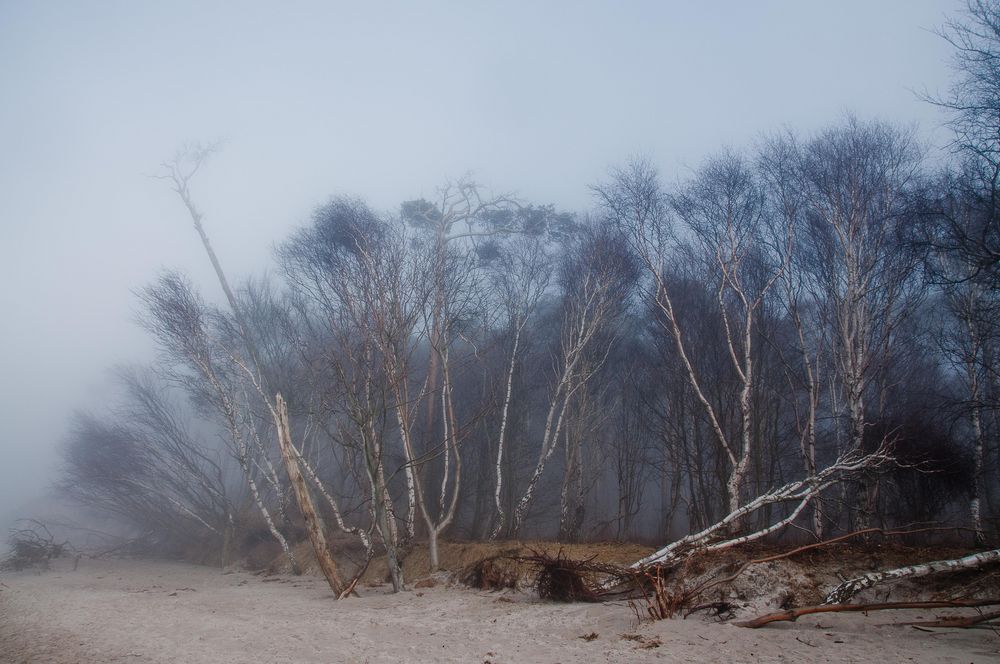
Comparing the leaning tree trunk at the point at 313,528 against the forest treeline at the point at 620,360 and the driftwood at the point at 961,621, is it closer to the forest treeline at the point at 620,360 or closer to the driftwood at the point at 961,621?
the forest treeline at the point at 620,360

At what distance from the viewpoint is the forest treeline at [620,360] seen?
39.3 feet

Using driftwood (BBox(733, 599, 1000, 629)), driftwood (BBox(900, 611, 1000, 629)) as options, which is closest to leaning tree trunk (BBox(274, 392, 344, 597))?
driftwood (BBox(733, 599, 1000, 629))

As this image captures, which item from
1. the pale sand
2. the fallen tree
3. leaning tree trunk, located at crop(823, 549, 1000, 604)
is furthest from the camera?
the fallen tree

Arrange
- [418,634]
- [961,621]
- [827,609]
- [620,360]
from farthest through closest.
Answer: [620,360]
[418,634]
[827,609]
[961,621]

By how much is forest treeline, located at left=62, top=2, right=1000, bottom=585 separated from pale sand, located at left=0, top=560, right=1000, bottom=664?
259 centimetres

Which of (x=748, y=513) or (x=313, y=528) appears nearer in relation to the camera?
(x=748, y=513)

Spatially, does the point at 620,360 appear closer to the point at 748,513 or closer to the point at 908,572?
the point at 748,513

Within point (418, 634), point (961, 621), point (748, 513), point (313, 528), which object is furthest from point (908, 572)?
point (313, 528)

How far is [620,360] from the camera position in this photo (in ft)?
65.4

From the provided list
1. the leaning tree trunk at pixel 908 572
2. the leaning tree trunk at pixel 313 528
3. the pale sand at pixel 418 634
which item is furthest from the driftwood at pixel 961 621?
the leaning tree trunk at pixel 313 528

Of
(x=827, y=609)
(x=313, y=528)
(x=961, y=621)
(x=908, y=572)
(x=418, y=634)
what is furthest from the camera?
(x=313, y=528)

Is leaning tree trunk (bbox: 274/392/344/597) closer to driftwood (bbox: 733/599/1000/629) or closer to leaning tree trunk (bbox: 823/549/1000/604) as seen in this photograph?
driftwood (bbox: 733/599/1000/629)

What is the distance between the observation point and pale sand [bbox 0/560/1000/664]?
5402 mm

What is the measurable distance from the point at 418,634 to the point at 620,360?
14301 millimetres
